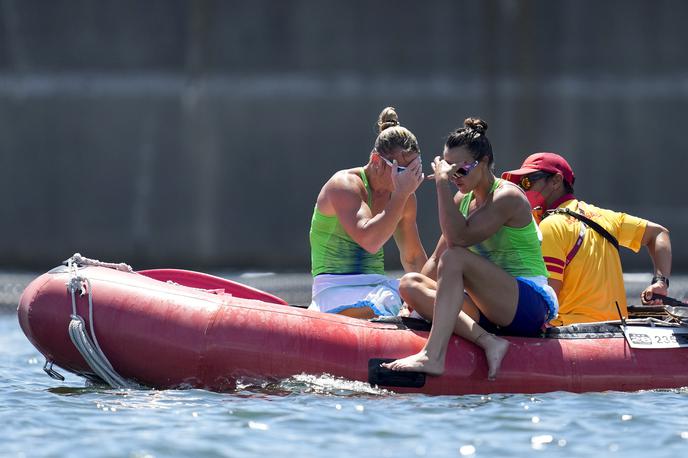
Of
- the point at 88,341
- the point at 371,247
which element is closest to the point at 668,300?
the point at 371,247

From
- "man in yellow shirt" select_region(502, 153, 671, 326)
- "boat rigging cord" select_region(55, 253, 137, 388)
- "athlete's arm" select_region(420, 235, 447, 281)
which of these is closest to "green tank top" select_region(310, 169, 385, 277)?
"athlete's arm" select_region(420, 235, 447, 281)

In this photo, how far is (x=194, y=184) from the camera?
43.3 feet

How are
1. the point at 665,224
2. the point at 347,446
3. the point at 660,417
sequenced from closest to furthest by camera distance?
the point at 347,446
the point at 660,417
the point at 665,224

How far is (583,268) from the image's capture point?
6.02m

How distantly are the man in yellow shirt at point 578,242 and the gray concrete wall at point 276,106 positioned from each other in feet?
21.2

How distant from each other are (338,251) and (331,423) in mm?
1299

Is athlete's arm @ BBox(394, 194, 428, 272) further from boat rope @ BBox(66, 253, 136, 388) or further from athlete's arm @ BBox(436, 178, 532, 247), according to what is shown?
boat rope @ BBox(66, 253, 136, 388)

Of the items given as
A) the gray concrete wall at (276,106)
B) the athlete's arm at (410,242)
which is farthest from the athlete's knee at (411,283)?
the gray concrete wall at (276,106)

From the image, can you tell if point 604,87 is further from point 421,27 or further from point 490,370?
point 490,370

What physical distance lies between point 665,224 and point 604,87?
154cm

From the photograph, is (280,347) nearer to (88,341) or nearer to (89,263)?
(88,341)

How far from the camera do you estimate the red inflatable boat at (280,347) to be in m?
A: 5.62

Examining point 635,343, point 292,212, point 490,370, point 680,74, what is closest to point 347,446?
point 490,370

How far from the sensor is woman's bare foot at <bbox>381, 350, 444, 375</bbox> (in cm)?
554
